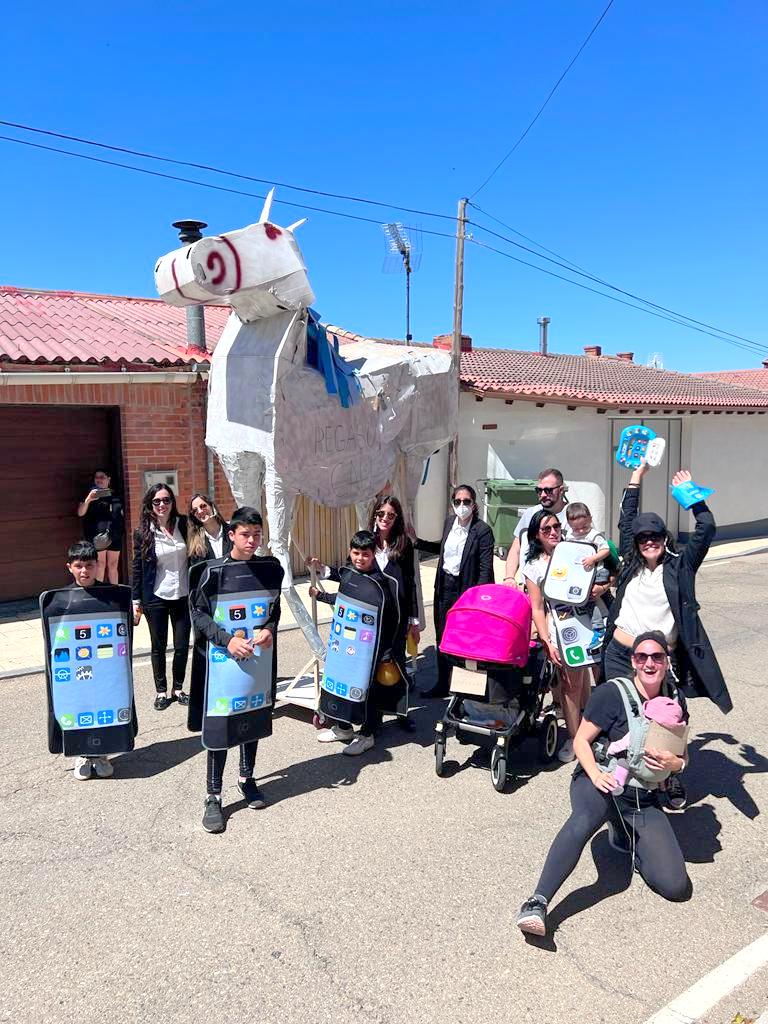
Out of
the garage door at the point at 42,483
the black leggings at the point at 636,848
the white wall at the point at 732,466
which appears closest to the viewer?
the black leggings at the point at 636,848

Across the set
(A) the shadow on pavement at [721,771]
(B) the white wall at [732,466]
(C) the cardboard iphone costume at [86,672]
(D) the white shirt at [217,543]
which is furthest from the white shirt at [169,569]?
(B) the white wall at [732,466]

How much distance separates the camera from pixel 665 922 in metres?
3.01

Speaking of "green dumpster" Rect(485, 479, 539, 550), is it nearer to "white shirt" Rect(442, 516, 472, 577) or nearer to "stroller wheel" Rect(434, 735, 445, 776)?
"white shirt" Rect(442, 516, 472, 577)

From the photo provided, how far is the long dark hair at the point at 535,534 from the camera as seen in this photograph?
4.64 m

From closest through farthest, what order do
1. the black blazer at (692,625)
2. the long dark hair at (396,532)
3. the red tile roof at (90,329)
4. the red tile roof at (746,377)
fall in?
1. the black blazer at (692,625)
2. the long dark hair at (396,532)
3. the red tile roof at (90,329)
4. the red tile roof at (746,377)

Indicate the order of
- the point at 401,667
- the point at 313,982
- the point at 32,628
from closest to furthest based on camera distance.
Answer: the point at 313,982, the point at 401,667, the point at 32,628

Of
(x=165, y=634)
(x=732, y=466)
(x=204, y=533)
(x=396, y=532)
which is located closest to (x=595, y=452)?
(x=732, y=466)

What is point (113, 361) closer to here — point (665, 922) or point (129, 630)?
point (129, 630)

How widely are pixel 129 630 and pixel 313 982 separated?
7.33 feet

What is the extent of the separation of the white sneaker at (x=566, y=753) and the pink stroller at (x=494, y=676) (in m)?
0.12

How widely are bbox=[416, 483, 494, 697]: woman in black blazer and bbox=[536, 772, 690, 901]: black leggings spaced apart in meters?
2.14

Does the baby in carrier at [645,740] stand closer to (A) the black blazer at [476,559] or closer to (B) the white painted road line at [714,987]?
(B) the white painted road line at [714,987]

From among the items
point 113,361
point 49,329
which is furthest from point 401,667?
point 49,329

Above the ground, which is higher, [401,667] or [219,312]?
[219,312]
